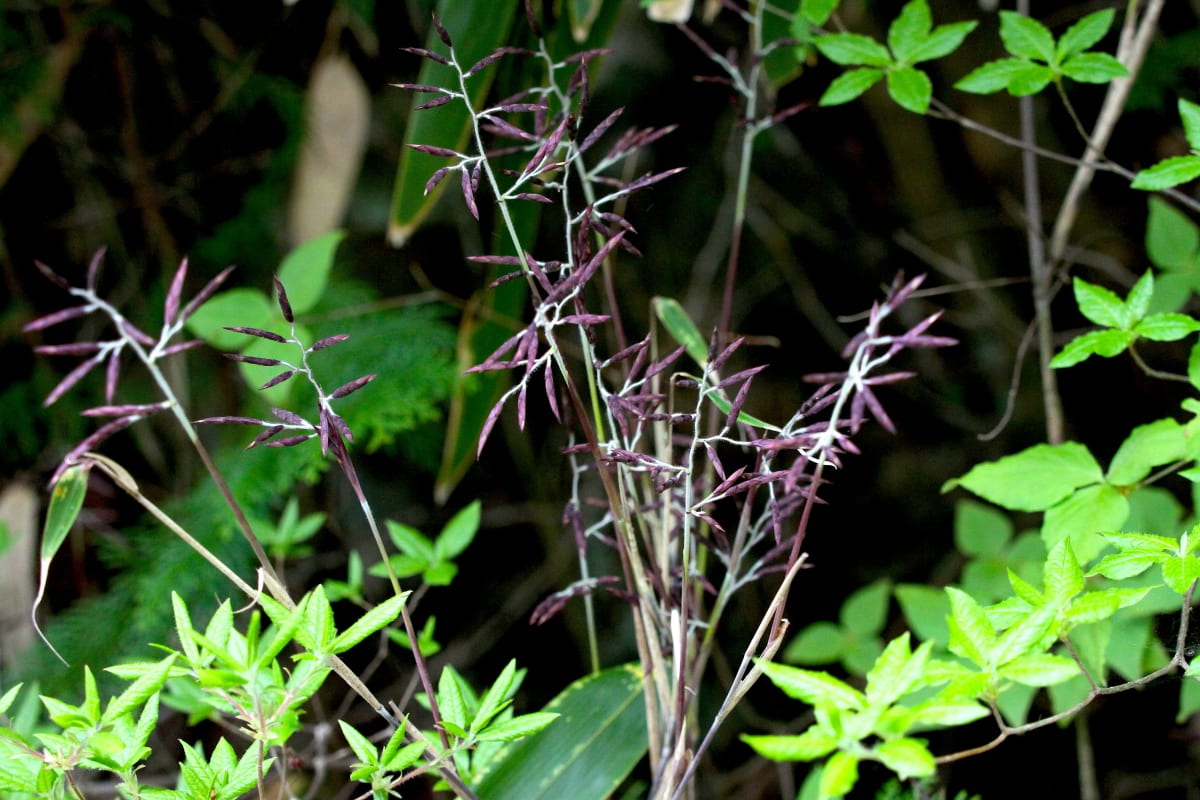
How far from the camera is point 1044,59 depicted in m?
0.65

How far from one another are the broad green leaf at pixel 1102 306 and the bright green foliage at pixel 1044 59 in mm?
148

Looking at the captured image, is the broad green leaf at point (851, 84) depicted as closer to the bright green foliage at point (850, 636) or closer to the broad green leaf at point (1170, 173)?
the broad green leaf at point (1170, 173)

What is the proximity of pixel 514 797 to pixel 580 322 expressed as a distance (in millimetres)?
329

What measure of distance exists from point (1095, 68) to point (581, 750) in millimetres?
587

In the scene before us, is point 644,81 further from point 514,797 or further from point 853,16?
point 514,797

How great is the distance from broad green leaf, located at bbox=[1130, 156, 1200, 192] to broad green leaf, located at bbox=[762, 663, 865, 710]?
42cm

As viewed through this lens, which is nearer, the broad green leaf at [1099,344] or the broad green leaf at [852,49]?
the broad green leaf at [1099,344]

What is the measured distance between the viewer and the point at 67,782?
1.61 ft

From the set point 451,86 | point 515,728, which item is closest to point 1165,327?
point 515,728

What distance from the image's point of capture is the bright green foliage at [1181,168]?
22.2 inches

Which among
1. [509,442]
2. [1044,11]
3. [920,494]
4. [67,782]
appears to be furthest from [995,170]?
[67,782]

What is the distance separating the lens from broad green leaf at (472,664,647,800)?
584 millimetres

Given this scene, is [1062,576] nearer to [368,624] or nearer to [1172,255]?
[368,624]

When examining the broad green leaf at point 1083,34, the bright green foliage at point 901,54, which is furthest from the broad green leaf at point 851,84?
the broad green leaf at point 1083,34
